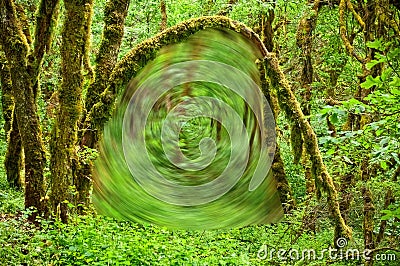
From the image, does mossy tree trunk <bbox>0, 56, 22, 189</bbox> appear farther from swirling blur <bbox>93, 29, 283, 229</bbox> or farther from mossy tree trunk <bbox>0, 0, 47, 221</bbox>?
swirling blur <bbox>93, 29, 283, 229</bbox>

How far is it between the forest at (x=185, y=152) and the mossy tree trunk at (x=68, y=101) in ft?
0.05

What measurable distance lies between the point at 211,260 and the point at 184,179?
9.39ft

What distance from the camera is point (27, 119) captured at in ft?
23.9

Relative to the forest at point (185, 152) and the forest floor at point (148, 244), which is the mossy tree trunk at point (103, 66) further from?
the forest floor at point (148, 244)

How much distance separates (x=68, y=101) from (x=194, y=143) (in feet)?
12.0

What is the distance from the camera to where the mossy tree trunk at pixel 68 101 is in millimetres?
5973

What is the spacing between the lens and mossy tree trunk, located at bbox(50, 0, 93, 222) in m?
5.97

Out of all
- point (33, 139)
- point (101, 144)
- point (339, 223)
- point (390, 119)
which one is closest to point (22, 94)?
point (33, 139)

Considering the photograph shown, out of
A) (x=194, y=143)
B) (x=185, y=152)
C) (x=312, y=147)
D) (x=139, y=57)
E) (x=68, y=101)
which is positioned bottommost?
(x=312, y=147)

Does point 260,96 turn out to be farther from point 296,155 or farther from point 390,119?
point 390,119

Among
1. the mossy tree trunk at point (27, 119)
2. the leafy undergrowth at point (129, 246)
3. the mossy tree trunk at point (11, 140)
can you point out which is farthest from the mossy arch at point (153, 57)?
the mossy tree trunk at point (11, 140)

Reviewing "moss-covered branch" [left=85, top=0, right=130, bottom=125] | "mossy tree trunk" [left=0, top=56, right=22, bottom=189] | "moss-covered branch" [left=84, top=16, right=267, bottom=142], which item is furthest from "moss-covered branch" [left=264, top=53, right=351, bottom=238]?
"mossy tree trunk" [left=0, top=56, right=22, bottom=189]

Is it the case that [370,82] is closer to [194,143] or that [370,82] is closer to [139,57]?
[139,57]

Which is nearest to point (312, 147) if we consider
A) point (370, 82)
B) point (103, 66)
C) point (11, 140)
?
point (103, 66)
